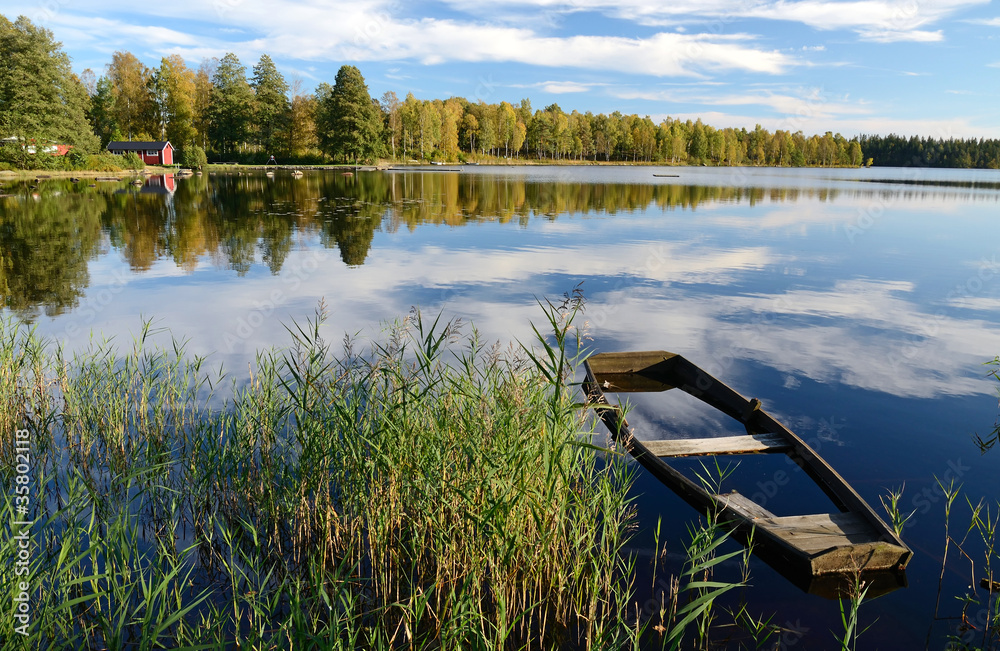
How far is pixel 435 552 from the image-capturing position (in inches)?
185

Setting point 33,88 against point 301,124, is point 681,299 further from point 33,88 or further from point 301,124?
point 301,124

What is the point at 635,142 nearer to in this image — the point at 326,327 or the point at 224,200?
the point at 224,200

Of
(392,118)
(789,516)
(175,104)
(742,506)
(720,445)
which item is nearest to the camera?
(742,506)

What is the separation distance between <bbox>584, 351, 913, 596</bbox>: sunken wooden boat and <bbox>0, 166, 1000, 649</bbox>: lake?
0.28m

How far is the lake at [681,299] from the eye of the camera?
292 inches

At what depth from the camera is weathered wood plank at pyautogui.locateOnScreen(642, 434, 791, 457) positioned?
754 centimetres

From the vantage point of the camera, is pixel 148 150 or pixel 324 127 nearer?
pixel 148 150

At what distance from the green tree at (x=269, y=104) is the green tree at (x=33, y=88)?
110 feet

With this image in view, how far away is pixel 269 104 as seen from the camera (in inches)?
3561

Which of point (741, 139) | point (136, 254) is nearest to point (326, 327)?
point (136, 254)

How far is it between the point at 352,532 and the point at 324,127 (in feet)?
305

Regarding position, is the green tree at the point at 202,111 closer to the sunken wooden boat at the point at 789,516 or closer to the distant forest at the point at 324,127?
the distant forest at the point at 324,127

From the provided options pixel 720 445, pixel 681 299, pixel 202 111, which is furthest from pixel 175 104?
pixel 720 445

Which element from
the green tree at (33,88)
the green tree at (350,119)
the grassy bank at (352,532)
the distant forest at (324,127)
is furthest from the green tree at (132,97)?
the grassy bank at (352,532)
